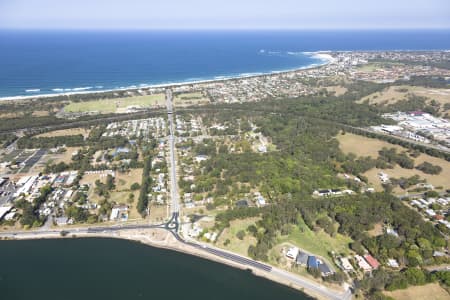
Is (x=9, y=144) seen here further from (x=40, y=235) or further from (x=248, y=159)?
(x=248, y=159)

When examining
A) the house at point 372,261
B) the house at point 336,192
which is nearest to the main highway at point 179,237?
the house at point 372,261

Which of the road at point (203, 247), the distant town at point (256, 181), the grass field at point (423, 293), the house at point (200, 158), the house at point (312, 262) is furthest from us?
the house at point (200, 158)

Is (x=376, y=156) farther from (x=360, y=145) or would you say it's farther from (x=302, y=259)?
(x=302, y=259)

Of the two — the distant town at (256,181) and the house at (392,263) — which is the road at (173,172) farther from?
the house at (392,263)

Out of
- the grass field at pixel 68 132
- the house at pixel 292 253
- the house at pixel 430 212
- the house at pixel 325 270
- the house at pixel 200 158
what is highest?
the grass field at pixel 68 132

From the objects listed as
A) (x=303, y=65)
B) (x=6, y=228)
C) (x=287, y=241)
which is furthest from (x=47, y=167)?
(x=303, y=65)

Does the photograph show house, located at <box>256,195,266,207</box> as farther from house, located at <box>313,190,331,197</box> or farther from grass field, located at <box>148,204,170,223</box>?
grass field, located at <box>148,204,170,223</box>

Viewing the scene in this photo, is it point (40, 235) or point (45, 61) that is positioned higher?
point (45, 61)
